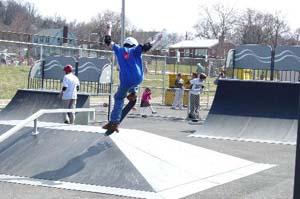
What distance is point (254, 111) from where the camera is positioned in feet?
51.3

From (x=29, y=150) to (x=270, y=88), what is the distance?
27.5 ft

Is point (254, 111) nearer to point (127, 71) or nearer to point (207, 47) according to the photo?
point (127, 71)

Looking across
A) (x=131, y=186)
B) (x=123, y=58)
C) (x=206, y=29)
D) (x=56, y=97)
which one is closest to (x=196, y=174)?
(x=131, y=186)

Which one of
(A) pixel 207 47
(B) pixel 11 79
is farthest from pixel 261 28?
(B) pixel 11 79

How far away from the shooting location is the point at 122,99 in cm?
983

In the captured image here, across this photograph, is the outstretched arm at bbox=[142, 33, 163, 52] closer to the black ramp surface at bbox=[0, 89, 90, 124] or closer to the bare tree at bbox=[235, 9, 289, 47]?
the black ramp surface at bbox=[0, 89, 90, 124]

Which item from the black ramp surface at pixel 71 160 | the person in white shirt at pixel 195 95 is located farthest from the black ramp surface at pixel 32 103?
the black ramp surface at pixel 71 160

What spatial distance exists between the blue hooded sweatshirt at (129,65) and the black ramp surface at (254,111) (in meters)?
6.04

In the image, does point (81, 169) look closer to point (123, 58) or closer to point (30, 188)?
point (30, 188)

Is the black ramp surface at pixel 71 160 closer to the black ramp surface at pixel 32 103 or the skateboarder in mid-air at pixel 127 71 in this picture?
the skateboarder in mid-air at pixel 127 71

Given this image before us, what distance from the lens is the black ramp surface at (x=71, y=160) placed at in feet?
27.3

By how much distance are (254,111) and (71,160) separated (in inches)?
313

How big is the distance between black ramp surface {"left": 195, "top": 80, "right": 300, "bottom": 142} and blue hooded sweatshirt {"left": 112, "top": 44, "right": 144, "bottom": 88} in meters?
6.04

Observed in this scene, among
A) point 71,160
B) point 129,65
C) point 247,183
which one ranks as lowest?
point 247,183
